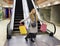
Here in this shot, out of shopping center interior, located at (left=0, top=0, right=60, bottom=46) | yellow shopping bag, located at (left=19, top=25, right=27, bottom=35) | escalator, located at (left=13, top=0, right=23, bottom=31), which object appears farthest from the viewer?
escalator, located at (left=13, top=0, right=23, bottom=31)

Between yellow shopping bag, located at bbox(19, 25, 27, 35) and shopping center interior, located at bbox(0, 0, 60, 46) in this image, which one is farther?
yellow shopping bag, located at bbox(19, 25, 27, 35)

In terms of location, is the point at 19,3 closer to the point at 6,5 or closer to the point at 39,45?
the point at 6,5

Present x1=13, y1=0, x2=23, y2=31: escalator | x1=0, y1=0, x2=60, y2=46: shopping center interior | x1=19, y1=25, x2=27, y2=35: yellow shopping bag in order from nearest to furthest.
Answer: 1. x1=0, y1=0, x2=60, y2=46: shopping center interior
2. x1=19, y1=25, x2=27, y2=35: yellow shopping bag
3. x1=13, y1=0, x2=23, y2=31: escalator

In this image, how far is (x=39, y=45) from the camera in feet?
15.6

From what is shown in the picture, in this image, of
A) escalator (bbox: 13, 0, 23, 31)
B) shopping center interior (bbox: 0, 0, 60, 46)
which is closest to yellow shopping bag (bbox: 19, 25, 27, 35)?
shopping center interior (bbox: 0, 0, 60, 46)

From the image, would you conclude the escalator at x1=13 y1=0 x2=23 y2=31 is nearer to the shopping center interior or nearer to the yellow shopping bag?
the shopping center interior

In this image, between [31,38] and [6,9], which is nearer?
[31,38]

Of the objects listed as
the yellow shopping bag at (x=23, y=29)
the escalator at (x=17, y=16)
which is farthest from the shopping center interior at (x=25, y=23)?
the yellow shopping bag at (x=23, y=29)

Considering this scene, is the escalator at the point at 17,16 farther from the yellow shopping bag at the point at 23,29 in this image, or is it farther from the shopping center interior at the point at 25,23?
the yellow shopping bag at the point at 23,29

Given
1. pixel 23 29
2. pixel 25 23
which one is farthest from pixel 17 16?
pixel 23 29

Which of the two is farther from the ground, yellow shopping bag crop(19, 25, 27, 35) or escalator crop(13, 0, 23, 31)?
escalator crop(13, 0, 23, 31)

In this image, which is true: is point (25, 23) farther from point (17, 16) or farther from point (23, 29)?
point (17, 16)

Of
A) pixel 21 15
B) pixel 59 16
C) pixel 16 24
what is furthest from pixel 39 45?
pixel 59 16

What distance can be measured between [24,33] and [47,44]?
7.37 ft
